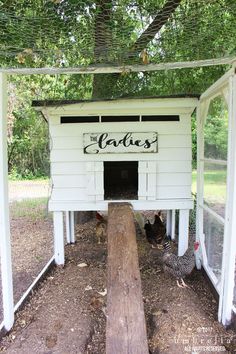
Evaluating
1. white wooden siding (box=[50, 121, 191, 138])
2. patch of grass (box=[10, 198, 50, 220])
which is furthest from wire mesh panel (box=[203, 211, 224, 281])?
patch of grass (box=[10, 198, 50, 220])

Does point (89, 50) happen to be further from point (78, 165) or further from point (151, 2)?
point (78, 165)

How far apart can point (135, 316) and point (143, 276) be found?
148 cm

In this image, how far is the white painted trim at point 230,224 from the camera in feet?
7.91

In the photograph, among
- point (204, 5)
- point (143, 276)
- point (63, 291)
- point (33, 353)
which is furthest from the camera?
point (143, 276)

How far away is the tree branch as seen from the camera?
193cm

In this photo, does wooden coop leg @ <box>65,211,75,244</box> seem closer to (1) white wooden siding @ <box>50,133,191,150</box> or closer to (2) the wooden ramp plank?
(1) white wooden siding @ <box>50,133,191,150</box>

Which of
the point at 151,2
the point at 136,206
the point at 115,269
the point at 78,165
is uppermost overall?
the point at 151,2

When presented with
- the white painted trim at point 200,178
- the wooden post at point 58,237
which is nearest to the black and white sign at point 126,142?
the white painted trim at point 200,178

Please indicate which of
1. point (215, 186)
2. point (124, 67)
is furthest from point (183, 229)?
point (124, 67)

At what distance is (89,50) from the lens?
2.31 meters

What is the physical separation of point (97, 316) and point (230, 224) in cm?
138

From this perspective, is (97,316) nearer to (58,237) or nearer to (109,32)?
(58,237)

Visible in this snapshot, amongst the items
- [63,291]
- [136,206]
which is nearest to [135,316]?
[63,291]

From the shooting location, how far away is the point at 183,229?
3.88m
